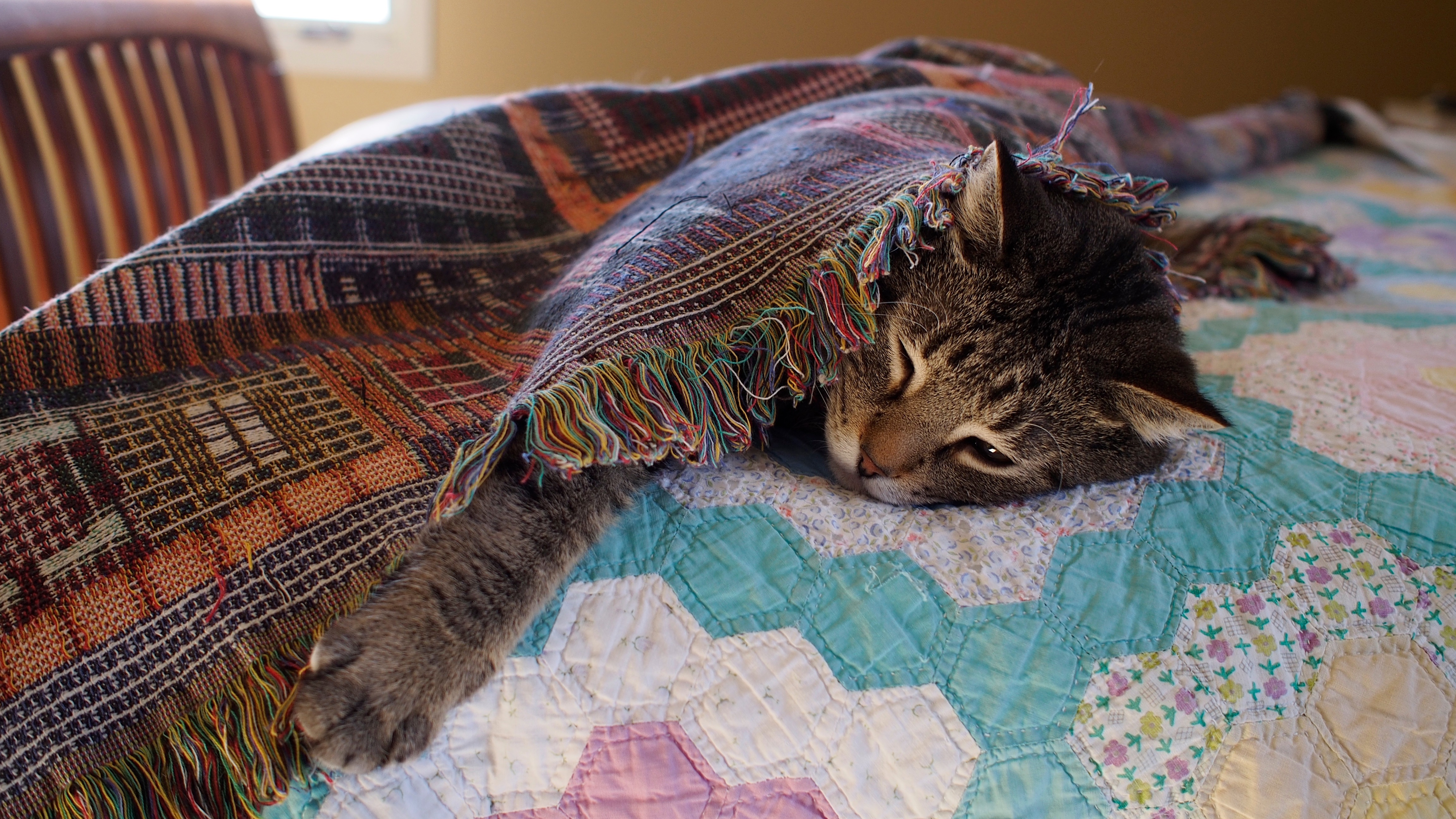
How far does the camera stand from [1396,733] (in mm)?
570

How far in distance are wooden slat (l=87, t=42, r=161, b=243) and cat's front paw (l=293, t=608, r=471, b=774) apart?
1326 millimetres

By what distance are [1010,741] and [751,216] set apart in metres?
0.50

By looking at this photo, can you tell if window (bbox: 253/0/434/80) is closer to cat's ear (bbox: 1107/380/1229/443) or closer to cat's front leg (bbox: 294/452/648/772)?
cat's front leg (bbox: 294/452/648/772)

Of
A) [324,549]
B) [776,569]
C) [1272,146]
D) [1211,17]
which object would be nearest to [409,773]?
[324,549]

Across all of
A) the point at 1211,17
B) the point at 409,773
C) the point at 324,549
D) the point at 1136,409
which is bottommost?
the point at 409,773

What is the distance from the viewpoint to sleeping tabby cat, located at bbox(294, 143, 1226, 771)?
0.66 m

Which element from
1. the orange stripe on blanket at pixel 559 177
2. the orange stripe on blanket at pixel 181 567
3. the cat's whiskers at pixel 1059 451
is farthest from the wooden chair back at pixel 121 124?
the cat's whiskers at pixel 1059 451

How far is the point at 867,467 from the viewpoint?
780 millimetres

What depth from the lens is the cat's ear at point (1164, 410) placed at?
0.68 m

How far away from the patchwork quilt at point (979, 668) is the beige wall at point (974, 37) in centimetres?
196

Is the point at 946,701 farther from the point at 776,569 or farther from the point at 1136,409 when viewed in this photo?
the point at 1136,409

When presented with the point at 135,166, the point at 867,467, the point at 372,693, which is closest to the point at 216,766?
the point at 372,693

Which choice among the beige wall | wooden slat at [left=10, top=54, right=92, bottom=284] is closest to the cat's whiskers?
wooden slat at [left=10, top=54, right=92, bottom=284]

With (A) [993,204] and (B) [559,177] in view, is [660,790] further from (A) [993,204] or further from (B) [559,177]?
(B) [559,177]
